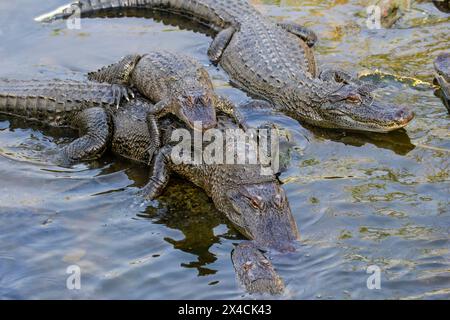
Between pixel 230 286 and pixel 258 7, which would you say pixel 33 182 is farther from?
pixel 258 7

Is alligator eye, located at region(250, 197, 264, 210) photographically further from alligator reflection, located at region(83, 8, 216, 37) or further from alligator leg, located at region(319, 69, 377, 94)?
alligator reflection, located at region(83, 8, 216, 37)

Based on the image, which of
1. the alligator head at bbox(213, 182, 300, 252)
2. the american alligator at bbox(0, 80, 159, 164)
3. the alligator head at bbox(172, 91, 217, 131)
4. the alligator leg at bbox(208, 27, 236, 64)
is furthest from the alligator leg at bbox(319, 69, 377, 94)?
the alligator head at bbox(213, 182, 300, 252)

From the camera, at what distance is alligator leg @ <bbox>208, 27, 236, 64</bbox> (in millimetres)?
9141

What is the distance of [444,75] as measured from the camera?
7.93m

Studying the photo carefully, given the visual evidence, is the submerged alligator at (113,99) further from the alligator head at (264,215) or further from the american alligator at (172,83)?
the alligator head at (264,215)

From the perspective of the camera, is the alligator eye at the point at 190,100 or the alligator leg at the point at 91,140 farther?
the alligator leg at the point at 91,140

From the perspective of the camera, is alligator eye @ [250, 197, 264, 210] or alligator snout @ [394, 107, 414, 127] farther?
alligator snout @ [394, 107, 414, 127]

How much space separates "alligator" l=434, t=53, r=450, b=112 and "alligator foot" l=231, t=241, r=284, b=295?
348 centimetres

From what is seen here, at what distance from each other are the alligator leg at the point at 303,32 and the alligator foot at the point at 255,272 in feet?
15.2

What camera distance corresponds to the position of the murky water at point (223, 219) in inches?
206

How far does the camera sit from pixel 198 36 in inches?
386

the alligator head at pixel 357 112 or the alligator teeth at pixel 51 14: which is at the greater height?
the alligator teeth at pixel 51 14

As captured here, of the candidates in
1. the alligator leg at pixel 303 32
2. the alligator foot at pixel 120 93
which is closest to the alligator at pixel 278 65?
the alligator leg at pixel 303 32

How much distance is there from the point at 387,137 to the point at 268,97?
156cm
